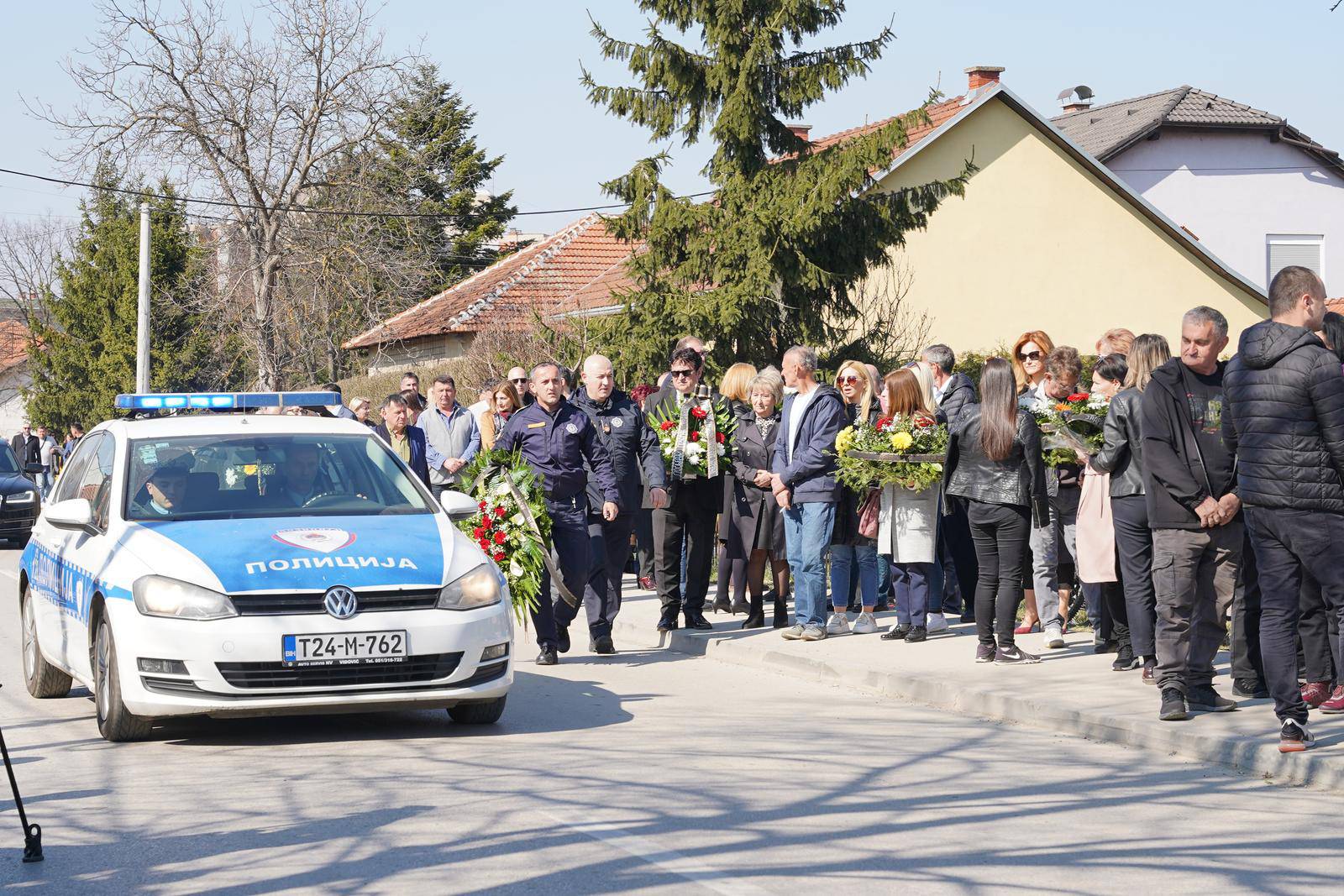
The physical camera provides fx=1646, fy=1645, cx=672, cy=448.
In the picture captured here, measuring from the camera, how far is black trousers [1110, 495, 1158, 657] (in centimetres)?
958

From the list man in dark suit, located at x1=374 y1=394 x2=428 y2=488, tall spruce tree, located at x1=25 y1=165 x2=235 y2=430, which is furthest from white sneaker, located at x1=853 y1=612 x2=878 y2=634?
tall spruce tree, located at x1=25 y1=165 x2=235 y2=430

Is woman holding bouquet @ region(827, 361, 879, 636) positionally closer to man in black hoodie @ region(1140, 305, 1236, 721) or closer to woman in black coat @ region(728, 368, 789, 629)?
woman in black coat @ region(728, 368, 789, 629)

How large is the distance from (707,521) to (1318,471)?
631 centimetres

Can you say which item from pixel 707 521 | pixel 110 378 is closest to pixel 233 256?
pixel 110 378

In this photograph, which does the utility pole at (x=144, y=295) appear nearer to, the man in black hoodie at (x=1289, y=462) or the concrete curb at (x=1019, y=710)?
the concrete curb at (x=1019, y=710)

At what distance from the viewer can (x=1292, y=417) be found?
779 centimetres

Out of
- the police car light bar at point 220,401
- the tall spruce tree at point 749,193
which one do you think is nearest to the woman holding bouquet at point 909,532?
the police car light bar at point 220,401

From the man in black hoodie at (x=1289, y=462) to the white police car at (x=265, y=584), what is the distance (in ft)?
12.8

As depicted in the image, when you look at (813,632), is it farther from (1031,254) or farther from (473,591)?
(1031,254)

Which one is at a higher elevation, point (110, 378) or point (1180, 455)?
point (110, 378)

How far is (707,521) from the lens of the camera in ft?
44.0

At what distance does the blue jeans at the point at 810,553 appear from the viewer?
12367 millimetres

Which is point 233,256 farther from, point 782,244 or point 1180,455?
point 1180,455

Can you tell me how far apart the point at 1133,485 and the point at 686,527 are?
189 inches
